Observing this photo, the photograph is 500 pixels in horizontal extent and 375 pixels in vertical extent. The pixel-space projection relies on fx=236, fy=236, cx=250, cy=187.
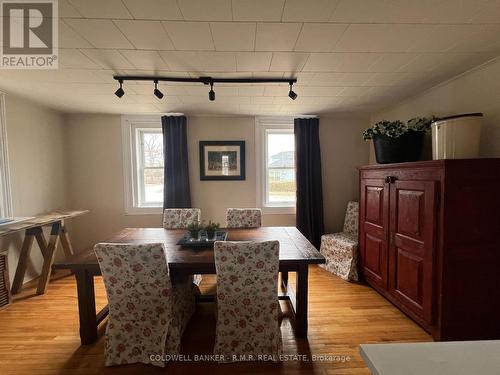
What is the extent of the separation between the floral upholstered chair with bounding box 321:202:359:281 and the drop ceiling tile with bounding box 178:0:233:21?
2.85m

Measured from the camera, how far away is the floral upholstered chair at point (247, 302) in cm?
164

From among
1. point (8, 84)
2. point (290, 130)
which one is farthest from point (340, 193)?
point (8, 84)

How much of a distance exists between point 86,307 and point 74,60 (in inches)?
80.0

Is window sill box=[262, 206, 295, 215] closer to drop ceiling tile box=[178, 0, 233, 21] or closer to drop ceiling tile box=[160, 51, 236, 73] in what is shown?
drop ceiling tile box=[160, 51, 236, 73]

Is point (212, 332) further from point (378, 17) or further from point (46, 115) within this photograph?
point (46, 115)

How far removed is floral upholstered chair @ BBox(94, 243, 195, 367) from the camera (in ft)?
5.47

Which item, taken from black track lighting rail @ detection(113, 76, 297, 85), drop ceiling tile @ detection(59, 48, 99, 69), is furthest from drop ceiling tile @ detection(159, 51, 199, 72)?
drop ceiling tile @ detection(59, 48, 99, 69)

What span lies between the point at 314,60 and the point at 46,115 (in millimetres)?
3673

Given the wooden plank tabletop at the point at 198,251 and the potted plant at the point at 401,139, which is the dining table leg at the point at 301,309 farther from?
the potted plant at the point at 401,139

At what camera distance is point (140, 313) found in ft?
5.74

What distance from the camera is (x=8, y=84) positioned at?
2.44 meters

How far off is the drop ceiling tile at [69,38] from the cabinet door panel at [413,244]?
285 cm

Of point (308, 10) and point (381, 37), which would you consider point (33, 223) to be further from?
point (381, 37)

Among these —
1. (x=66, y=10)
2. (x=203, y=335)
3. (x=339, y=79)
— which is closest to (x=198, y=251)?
(x=203, y=335)
